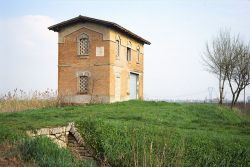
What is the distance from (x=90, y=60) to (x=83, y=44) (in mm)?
A: 1492

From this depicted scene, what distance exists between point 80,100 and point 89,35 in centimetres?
505

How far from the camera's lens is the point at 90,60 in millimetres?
25844

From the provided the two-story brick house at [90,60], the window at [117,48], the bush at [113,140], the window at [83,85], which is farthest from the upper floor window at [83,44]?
the bush at [113,140]

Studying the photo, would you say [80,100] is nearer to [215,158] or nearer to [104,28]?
[104,28]

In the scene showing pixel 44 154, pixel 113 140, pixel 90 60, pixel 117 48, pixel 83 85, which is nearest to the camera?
pixel 44 154

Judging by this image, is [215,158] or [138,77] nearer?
[215,158]

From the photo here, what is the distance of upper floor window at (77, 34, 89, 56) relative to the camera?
26.1 meters

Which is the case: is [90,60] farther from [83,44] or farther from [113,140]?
[113,140]

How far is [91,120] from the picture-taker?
13.0 m

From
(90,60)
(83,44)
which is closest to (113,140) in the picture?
(90,60)

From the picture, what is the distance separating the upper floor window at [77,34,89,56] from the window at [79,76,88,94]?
1.94 m

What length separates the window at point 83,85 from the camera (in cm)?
2598

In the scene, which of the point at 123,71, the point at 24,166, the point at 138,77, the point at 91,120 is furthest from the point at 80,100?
the point at 24,166

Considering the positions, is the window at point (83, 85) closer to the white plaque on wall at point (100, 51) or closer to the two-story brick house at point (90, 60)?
the two-story brick house at point (90, 60)
